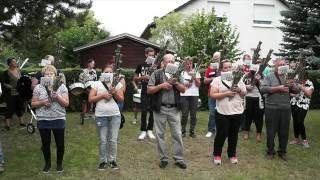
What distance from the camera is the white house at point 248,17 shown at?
32.6m

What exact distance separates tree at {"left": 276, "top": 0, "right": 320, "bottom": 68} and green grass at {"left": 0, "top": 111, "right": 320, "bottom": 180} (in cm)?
628

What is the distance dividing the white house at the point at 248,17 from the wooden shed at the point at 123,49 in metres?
7.83

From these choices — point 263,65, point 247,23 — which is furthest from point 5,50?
point 247,23

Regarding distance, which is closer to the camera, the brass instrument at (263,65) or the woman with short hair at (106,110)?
the woman with short hair at (106,110)

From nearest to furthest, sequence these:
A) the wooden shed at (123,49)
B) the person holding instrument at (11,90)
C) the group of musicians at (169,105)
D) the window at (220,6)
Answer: the group of musicians at (169,105), the person holding instrument at (11,90), the wooden shed at (123,49), the window at (220,6)

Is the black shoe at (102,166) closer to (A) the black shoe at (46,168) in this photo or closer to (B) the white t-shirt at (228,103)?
(A) the black shoe at (46,168)

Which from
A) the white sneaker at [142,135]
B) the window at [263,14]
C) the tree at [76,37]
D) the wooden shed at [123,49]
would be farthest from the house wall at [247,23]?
the white sneaker at [142,135]

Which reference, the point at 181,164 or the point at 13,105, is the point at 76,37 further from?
the point at 181,164

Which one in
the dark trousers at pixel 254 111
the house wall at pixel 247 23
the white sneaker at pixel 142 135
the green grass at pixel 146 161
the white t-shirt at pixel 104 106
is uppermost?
the house wall at pixel 247 23

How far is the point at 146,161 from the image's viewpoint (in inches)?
385

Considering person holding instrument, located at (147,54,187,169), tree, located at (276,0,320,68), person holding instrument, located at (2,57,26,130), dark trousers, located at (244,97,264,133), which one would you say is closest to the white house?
tree, located at (276,0,320,68)

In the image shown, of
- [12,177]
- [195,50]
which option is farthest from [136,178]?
[195,50]

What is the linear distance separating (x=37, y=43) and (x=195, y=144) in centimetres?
531

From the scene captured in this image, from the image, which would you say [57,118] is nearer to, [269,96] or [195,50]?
[269,96]
